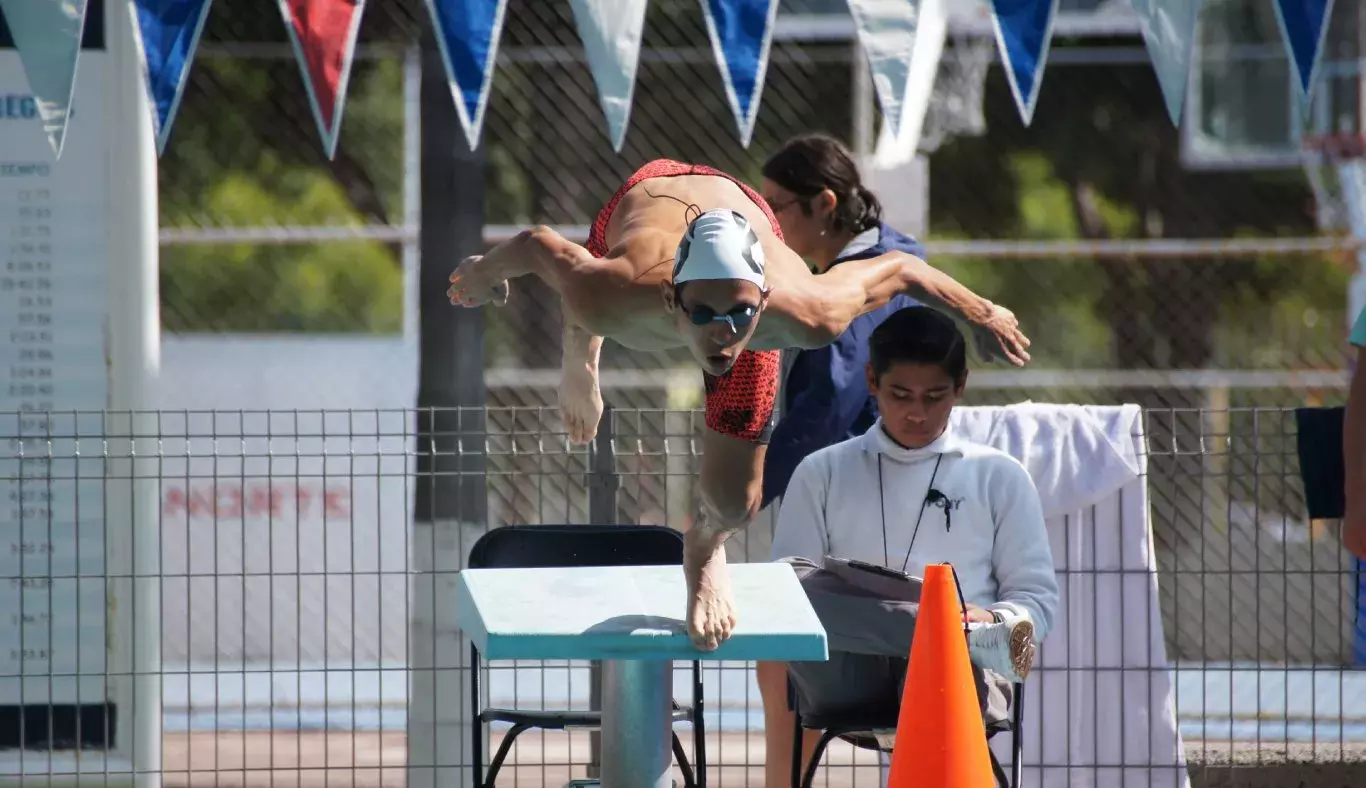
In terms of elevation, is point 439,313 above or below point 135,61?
below

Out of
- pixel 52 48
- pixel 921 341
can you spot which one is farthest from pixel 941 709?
pixel 52 48

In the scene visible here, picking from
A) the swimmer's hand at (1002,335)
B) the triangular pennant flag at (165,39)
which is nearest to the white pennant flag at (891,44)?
the swimmer's hand at (1002,335)

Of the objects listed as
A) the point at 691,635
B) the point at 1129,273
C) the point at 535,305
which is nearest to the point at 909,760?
the point at 691,635

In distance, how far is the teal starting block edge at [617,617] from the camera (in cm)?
328

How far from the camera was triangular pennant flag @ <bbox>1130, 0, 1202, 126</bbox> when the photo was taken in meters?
5.02

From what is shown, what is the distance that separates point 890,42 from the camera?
5.04 meters

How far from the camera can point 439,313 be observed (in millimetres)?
5574

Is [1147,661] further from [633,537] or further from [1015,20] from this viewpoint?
[1015,20]

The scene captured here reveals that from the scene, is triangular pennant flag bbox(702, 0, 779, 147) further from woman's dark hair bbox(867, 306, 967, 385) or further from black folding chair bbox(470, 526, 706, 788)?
black folding chair bbox(470, 526, 706, 788)

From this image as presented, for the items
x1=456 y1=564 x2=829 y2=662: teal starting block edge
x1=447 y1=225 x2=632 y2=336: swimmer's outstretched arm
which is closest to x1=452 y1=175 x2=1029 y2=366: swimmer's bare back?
x1=447 y1=225 x2=632 y2=336: swimmer's outstretched arm

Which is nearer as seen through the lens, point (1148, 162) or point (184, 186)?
point (184, 186)

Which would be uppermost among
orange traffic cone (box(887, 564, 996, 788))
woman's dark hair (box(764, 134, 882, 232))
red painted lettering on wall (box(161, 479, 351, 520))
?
woman's dark hair (box(764, 134, 882, 232))

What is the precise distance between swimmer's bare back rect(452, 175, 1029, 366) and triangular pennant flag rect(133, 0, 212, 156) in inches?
73.0

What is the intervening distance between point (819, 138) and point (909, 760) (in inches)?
70.0
